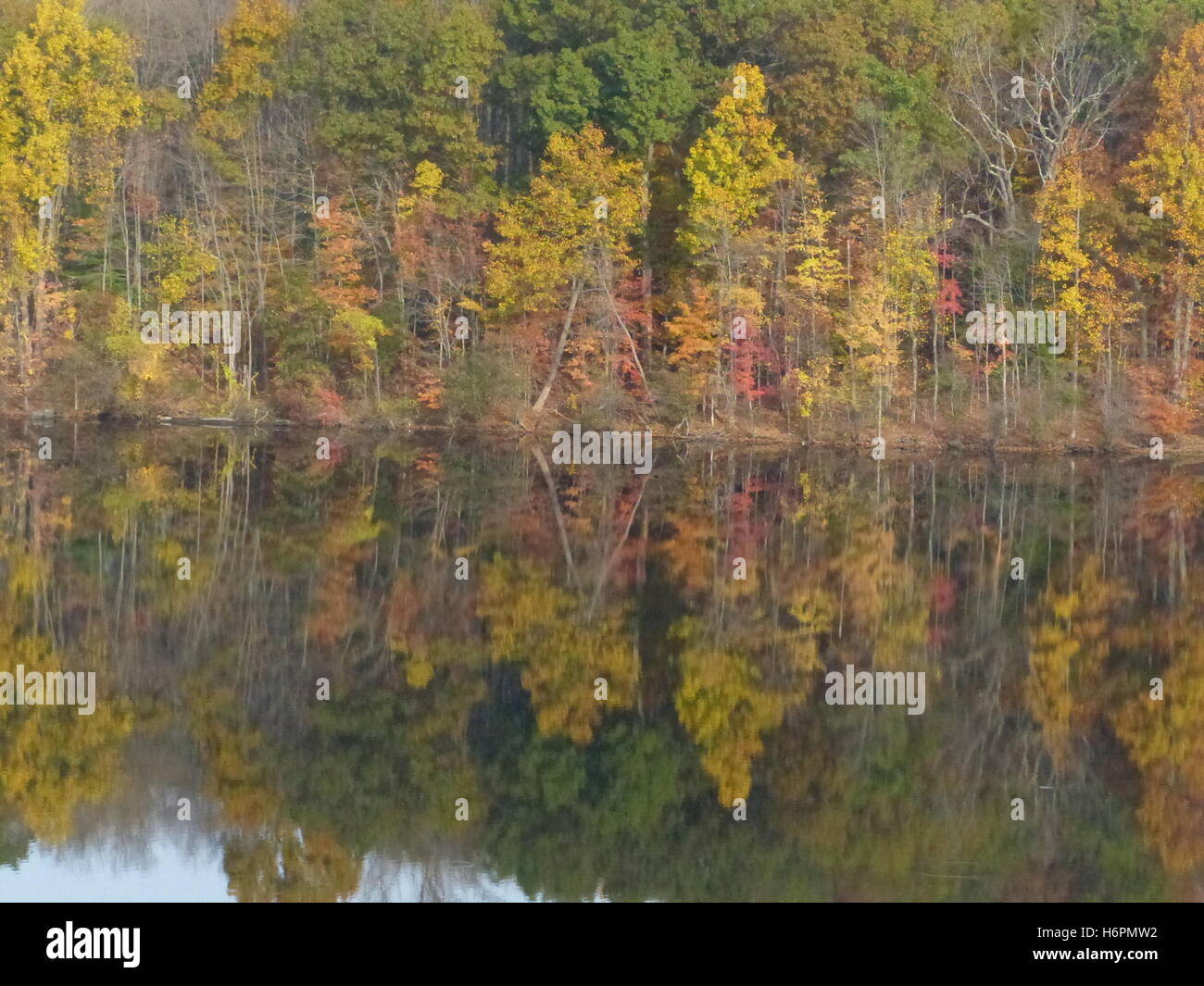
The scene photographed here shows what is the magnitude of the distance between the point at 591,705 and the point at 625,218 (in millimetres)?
32477

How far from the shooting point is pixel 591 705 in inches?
541

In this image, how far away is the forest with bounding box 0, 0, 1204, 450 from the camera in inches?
1649

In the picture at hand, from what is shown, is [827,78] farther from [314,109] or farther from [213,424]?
[213,424]

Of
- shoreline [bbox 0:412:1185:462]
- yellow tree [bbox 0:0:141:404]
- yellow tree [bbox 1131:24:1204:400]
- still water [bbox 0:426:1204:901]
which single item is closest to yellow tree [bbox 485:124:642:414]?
shoreline [bbox 0:412:1185:462]

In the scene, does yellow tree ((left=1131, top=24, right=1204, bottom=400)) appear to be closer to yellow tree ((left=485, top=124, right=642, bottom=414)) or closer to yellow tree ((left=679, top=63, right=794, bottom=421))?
yellow tree ((left=679, top=63, right=794, bottom=421))

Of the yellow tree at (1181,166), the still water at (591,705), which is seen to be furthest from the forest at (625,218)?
the still water at (591,705)

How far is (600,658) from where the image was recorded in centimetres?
1540

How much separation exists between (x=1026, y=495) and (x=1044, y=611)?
12.5m

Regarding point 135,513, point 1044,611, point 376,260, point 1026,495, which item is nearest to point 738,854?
point 1044,611

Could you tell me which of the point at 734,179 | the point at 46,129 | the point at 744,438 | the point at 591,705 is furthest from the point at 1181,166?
the point at 591,705

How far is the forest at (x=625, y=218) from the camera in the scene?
41875mm

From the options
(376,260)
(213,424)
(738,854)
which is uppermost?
(376,260)

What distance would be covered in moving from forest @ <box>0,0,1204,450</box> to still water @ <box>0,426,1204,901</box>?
1676 centimetres

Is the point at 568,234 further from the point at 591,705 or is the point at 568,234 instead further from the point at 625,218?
the point at 591,705
